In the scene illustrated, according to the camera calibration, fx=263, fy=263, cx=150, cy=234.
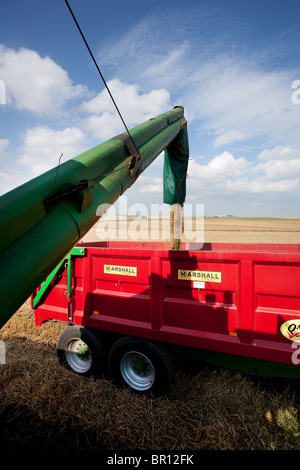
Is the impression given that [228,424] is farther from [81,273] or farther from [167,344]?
[81,273]

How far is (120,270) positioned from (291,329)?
2056 millimetres

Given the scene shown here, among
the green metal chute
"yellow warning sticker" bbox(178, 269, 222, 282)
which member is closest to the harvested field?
"yellow warning sticker" bbox(178, 269, 222, 282)

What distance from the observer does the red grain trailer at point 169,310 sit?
2.71m

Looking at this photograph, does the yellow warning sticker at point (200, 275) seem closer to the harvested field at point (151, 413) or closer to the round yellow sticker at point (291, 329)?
the round yellow sticker at point (291, 329)

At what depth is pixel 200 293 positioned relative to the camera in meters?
3.05

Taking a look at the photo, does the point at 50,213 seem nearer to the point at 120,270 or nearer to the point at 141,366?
the point at 120,270

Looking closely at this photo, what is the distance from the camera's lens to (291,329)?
265 centimetres

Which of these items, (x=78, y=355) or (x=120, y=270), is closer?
(x=120, y=270)

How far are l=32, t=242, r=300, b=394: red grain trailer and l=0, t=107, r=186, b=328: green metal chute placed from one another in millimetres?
1225

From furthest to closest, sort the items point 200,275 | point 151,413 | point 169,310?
point 169,310 → point 200,275 → point 151,413

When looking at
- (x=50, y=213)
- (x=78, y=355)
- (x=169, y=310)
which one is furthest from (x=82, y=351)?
(x=50, y=213)

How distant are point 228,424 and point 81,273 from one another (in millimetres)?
2533

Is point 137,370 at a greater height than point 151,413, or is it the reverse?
point 137,370

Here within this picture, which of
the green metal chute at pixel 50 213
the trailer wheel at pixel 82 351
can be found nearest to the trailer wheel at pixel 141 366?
the trailer wheel at pixel 82 351
